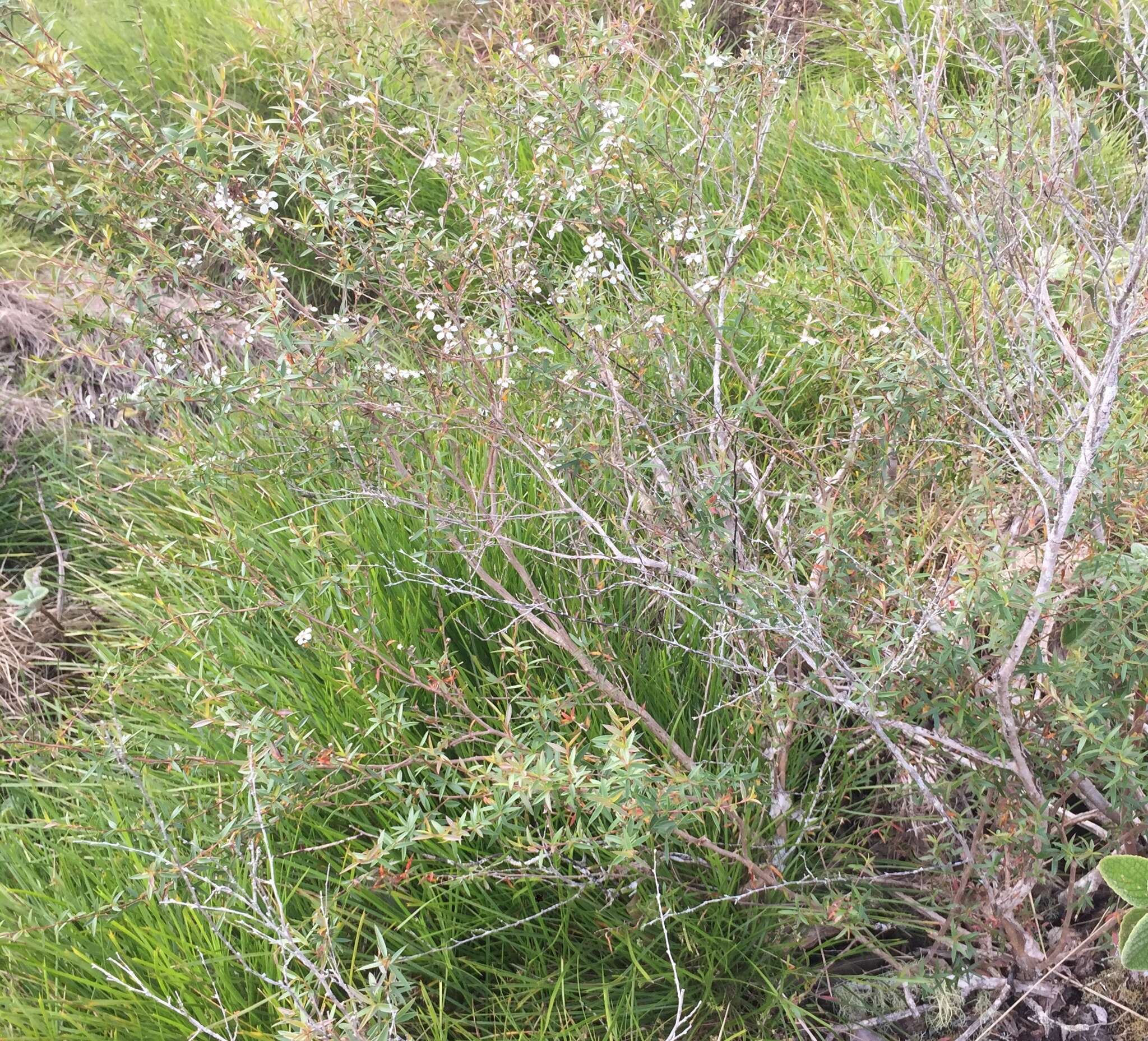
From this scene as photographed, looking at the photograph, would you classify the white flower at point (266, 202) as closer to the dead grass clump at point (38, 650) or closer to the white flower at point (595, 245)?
the white flower at point (595, 245)

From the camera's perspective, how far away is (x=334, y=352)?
74.2 inches

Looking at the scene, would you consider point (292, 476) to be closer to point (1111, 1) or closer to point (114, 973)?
point (114, 973)

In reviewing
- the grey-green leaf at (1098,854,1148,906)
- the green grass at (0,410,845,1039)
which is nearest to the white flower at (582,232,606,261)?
the green grass at (0,410,845,1039)

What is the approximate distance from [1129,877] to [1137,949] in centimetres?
9

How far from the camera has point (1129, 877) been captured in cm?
148

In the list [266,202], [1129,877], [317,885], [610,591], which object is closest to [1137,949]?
[1129,877]

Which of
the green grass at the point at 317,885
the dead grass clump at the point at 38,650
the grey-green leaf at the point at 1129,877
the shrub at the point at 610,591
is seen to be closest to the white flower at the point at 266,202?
the shrub at the point at 610,591

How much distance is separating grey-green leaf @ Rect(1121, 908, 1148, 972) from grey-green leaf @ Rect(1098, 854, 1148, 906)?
0.11ft

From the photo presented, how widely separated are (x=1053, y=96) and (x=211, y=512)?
2.12 meters

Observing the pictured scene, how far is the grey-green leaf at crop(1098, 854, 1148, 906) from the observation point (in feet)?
4.83

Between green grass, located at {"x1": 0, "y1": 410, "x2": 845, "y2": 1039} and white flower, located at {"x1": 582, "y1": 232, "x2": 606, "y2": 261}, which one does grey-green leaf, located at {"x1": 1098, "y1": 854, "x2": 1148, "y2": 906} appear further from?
white flower, located at {"x1": 582, "y1": 232, "x2": 606, "y2": 261}

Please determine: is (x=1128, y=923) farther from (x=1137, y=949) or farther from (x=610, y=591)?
(x=610, y=591)

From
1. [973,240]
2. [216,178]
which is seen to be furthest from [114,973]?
[973,240]

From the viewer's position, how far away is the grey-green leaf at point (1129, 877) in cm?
147
